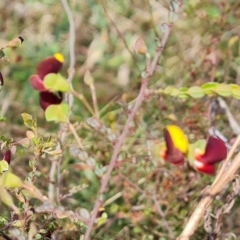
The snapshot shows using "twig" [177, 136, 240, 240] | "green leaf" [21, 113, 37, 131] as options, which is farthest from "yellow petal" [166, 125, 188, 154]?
"green leaf" [21, 113, 37, 131]

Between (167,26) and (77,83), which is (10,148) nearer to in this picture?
(167,26)

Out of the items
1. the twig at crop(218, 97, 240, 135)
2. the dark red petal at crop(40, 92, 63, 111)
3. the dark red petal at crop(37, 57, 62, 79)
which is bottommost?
the twig at crop(218, 97, 240, 135)

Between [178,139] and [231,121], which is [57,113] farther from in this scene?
[231,121]

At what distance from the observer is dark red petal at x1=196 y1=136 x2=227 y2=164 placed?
86 centimetres

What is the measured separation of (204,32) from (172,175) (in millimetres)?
558

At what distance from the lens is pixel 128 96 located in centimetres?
142

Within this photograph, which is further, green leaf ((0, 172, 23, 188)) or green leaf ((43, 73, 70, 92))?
green leaf ((43, 73, 70, 92))

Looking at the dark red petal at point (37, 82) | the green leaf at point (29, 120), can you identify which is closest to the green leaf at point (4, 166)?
the green leaf at point (29, 120)

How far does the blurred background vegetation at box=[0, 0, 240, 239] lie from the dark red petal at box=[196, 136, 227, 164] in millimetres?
91

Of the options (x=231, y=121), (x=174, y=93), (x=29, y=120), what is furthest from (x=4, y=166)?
(x=231, y=121)

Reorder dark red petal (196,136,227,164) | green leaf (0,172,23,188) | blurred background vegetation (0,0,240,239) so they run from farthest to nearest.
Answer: blurred background vegetation (0,0,240,239) → dark red petal (196,136,227,164) → green leaf (0,172,23,188)

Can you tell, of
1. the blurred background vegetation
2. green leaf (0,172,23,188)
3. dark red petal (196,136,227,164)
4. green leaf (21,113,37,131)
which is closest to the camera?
green leaf (0,172,23,188)

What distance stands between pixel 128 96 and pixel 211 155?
22.6 inches

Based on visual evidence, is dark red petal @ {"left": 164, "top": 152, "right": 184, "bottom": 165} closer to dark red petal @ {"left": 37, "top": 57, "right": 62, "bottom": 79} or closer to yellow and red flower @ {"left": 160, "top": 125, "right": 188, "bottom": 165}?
yellow and red flower @ {"left": 160, "top": 125, "right": 188, "bottom": 165}
